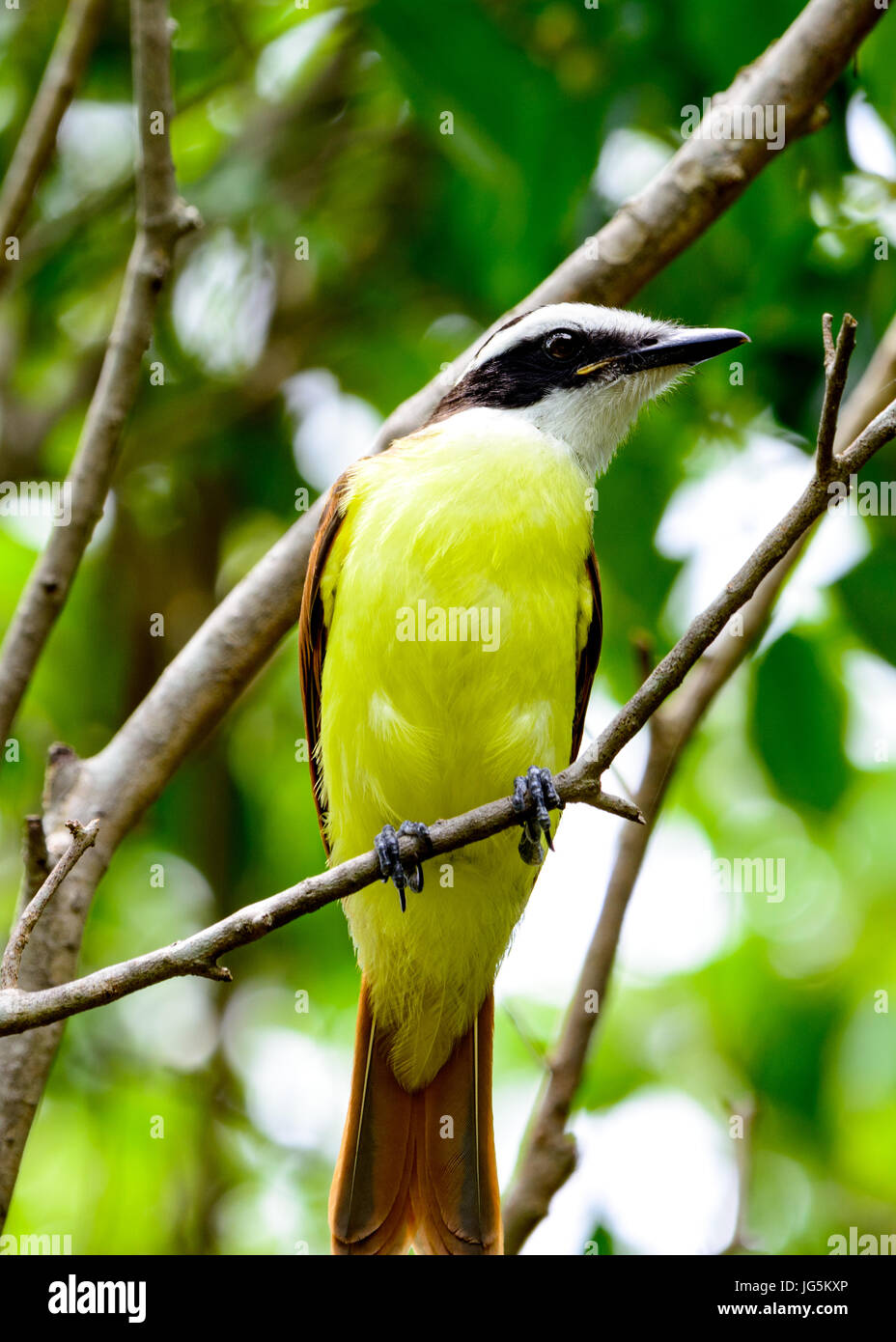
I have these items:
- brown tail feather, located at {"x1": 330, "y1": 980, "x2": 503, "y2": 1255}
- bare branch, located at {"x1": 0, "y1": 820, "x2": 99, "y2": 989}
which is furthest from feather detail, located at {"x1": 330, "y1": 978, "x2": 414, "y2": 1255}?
bare branch, located at {"x1": 0, "y1": 820, "x2": 99, "y2": 989}

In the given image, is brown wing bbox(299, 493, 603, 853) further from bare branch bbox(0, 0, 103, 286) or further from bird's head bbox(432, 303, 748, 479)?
bare branch bbox(0, 0, 103, 286)

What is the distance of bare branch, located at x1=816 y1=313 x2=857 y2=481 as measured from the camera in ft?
6.77

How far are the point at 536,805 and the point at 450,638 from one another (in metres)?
0.52

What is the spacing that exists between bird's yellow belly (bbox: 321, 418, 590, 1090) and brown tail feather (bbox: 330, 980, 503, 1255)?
59 centimetres

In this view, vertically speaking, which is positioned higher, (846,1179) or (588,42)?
(588,42)

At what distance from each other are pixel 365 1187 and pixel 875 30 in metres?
2.90

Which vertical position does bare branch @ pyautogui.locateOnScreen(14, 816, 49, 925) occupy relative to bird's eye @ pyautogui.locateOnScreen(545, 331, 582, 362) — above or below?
below

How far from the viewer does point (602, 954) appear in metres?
3.28

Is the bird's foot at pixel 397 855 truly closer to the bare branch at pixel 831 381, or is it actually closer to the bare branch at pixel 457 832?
the bare branch at pixel 457 832

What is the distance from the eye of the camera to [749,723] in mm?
3473

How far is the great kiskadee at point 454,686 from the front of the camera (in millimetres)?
3115

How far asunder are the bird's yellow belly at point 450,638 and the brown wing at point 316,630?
1.8 inches
